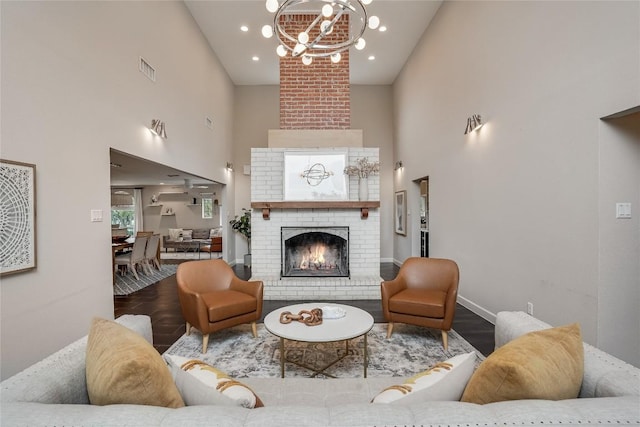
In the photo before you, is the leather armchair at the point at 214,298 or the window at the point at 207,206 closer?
the leather armchair at the point at 214,298

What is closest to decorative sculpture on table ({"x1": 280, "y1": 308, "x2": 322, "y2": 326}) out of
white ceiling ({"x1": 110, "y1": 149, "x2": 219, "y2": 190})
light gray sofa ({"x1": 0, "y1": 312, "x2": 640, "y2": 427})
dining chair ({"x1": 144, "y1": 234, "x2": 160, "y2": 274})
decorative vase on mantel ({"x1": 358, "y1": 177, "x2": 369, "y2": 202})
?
light gray sofa ({"x1": 0, "y1": 312, "x2": 640, "y2": 427})

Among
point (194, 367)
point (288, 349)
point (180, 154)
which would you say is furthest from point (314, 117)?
point (194, 367)

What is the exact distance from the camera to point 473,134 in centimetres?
382

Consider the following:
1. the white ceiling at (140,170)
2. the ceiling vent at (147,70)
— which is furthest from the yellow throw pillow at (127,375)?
the ceiling vent at (147,70)

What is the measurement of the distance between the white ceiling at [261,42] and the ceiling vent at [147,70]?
1.05 m

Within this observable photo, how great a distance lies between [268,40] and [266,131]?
2268 mm

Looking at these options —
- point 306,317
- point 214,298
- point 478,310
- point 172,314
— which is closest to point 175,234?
point 172,314

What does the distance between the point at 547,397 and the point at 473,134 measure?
3.54m

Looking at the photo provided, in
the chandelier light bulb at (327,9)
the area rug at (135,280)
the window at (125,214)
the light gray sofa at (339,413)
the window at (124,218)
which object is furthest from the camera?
the window at (124,218)

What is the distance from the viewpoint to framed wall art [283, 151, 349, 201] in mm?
4598

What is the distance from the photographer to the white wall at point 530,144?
86.2 inches

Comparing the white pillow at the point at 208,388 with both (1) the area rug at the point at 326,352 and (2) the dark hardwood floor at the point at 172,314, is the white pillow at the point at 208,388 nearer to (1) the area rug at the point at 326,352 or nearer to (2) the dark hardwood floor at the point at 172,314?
(1) the area rug at the point at 326,352

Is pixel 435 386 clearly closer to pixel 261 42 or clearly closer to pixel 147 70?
pixel 147 70

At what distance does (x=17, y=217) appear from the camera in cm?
208
